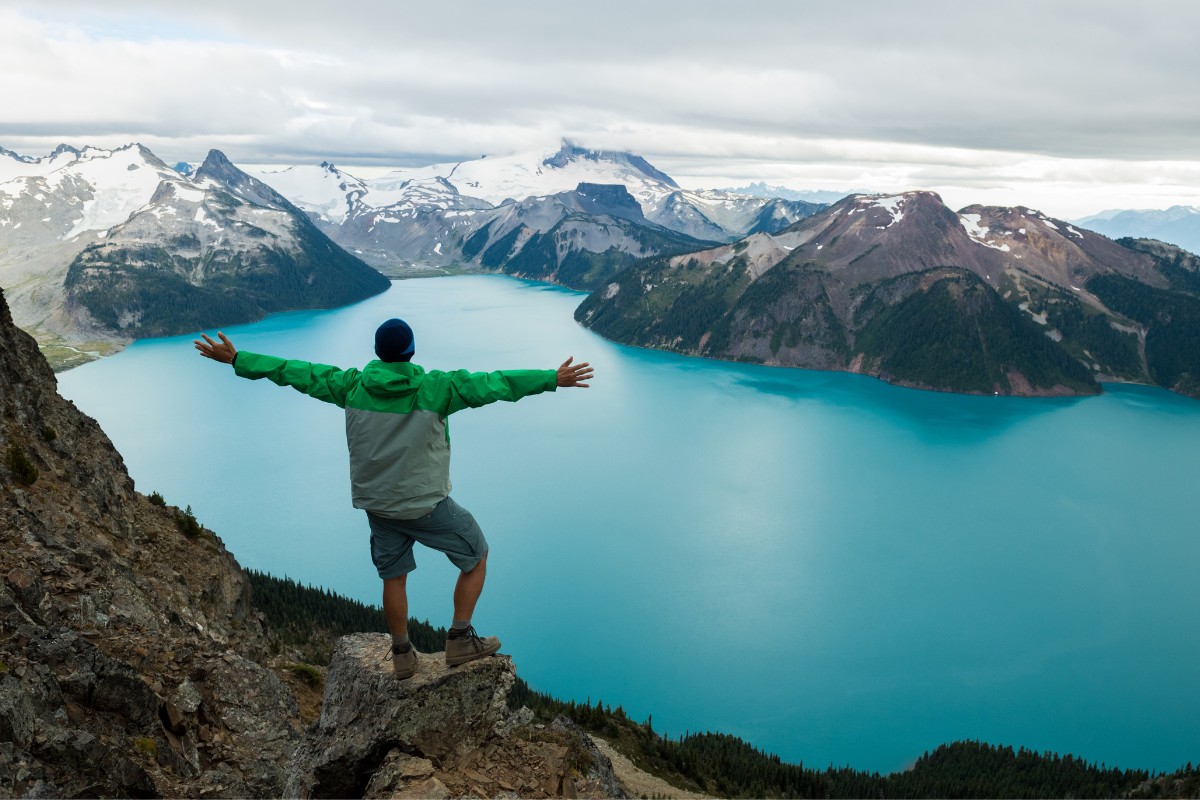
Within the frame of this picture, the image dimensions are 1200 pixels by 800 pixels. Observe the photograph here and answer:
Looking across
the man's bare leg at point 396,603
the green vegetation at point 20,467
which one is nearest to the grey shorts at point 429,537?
the man's bare leg at point 396,603

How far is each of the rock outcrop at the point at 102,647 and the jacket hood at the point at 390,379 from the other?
6690 millimetres

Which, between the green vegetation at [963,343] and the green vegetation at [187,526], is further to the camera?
the green vegetation at [963,343]

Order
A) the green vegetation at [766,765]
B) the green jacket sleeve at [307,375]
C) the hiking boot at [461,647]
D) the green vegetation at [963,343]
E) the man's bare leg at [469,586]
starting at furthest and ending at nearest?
1. the green vegetation at [963,343]
2. the green vegetation at [766,765]
3. the hiking boot at [461,647]
4. the man's bare leg at [469,586]
5. the green jacket sleeve at [307,375]

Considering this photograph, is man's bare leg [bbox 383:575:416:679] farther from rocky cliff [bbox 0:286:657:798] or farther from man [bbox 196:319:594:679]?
rocky cliff [bbox 0:286:657:798]

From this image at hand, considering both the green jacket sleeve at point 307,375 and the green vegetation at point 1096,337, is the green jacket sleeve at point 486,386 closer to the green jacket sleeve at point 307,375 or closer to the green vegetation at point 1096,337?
the green jacket sleeve at point 307,375

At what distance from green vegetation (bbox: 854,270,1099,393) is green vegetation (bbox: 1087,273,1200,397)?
770 inches

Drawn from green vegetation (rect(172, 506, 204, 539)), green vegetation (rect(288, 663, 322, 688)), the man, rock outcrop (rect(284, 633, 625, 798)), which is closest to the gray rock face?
rock outcrop (rect(284, 633, 625, 798))

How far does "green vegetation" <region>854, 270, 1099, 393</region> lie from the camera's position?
166 meters

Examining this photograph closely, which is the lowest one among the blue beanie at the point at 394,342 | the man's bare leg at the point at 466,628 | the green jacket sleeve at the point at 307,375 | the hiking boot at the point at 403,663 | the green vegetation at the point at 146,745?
the green vegetation at the point at 146,745

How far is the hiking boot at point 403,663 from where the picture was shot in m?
10.7

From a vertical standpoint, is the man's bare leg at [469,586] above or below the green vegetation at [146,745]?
above

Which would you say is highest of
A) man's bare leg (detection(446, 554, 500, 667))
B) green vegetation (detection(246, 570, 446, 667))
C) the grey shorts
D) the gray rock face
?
the grey shorts

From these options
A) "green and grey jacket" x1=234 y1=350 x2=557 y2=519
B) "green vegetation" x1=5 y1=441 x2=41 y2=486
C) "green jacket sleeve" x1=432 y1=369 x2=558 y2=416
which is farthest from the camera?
"green vegetation" x1=5 y1=441 x2=41 y2=486

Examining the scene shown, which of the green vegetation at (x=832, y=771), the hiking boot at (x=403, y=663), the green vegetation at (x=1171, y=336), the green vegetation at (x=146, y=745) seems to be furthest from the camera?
the green vegetation at (x=1171, y=336)
